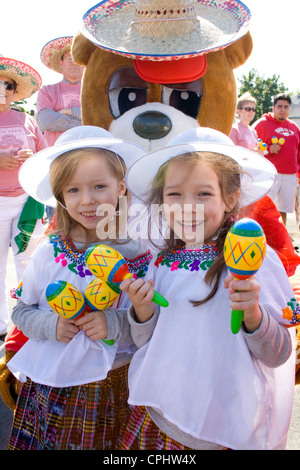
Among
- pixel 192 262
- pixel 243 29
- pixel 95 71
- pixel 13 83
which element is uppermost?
pixel 243 29

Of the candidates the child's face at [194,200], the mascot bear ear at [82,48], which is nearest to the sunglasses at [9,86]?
the mascot bear ear at [82,48]

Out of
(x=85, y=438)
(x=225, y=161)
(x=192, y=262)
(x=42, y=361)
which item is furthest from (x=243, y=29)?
(x=85, y=438)

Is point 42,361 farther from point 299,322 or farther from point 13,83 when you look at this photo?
point 13,83

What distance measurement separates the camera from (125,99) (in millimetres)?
2205

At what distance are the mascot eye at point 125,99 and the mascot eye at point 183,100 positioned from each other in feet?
0.36

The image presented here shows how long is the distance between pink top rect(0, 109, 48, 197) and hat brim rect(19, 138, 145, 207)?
1362mm

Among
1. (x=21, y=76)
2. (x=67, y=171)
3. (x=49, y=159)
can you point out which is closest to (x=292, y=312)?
(x=67, y=171)

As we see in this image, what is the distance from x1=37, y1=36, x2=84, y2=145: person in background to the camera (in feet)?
12.5

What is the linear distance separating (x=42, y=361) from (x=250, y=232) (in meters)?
0.89

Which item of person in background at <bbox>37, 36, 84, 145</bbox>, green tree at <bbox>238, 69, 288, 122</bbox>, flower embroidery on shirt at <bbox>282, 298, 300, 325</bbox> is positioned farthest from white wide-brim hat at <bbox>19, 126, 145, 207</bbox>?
green tree at <bbox>238, 69, 288, 122</bbox>

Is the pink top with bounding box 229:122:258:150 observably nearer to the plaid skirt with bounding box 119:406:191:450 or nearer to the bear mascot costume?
the bear mascot costume

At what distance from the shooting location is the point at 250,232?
1.17m

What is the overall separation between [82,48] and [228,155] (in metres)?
1.18

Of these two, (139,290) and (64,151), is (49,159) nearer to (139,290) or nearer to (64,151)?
(64,151)
